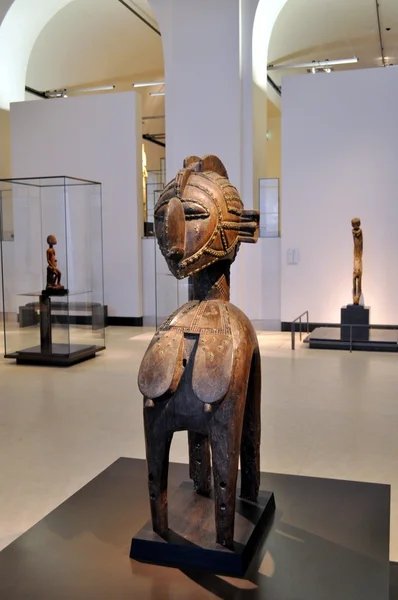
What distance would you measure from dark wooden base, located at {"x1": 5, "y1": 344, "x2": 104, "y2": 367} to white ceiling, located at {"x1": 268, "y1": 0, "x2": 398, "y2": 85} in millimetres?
8190

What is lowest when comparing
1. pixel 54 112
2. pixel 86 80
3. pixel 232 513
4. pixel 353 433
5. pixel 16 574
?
pixel 353 433

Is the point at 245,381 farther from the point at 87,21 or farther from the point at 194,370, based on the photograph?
the point at 87,21

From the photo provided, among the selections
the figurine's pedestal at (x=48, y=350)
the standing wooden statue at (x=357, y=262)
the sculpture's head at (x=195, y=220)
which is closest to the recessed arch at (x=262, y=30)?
the standing wooden statue at (x=357, y=262)

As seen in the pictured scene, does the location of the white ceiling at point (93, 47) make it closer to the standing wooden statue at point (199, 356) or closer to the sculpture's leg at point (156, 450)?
the standing wooden statue at point (199, 356)

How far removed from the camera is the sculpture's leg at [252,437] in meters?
2.46

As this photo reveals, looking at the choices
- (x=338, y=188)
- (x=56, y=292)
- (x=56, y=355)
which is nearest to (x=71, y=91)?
(x=338, y=188)

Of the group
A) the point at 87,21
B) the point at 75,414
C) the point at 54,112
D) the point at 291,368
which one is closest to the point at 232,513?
the point at 75,414

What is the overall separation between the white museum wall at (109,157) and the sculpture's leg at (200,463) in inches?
347

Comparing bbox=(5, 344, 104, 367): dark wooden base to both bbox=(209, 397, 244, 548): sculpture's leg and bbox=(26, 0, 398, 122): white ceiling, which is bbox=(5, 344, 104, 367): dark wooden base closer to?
bbox=(209, 397, 244, 548): sculpture's leg

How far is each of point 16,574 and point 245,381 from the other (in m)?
1.05

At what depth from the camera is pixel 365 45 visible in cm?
1456

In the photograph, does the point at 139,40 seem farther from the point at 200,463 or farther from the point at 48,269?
the point at 200,463

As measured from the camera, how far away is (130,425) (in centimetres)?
498

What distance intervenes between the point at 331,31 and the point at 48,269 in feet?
30.0
